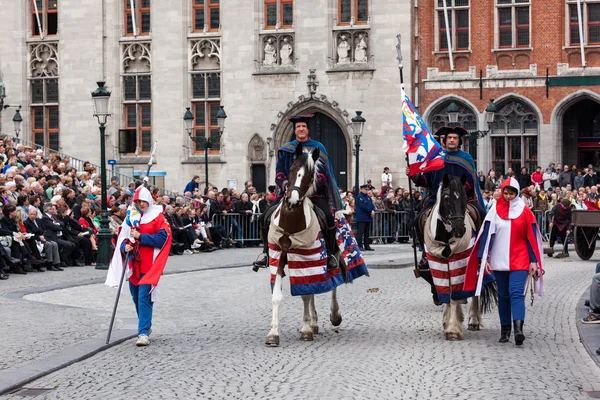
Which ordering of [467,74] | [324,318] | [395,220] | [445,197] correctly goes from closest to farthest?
1. [445,197]
2. [324,318]
3. [395,220]
4. [467,74]

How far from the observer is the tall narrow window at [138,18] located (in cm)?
4372

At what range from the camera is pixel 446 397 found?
28.7ft

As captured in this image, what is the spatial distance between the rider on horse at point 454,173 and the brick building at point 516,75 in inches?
1038

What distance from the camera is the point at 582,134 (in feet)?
135

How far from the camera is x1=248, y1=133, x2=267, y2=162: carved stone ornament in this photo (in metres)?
42.2

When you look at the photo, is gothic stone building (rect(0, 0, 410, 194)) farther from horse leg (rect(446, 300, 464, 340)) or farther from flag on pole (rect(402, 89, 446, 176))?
horse leg (rect(446, 300, 464, 340))

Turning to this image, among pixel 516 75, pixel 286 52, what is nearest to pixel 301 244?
pixel 516 75

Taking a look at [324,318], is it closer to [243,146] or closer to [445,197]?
[445,197]

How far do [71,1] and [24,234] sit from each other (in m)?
24.7

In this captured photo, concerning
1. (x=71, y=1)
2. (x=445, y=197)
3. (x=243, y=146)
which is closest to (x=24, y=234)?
(x=445, y=197)

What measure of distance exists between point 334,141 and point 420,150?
29.0m

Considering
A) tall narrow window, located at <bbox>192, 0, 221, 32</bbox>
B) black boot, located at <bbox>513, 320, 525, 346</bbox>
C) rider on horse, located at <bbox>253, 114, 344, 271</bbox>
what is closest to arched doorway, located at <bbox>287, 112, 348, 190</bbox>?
tall narrow window, located at <bbox>192, 0, 221, 32</bbox>

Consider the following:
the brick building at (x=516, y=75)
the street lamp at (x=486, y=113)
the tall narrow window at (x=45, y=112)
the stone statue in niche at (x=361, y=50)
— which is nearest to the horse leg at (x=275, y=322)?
the street lamp at (x=486, y=113)

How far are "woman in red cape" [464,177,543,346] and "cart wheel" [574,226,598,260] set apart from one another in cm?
1438
